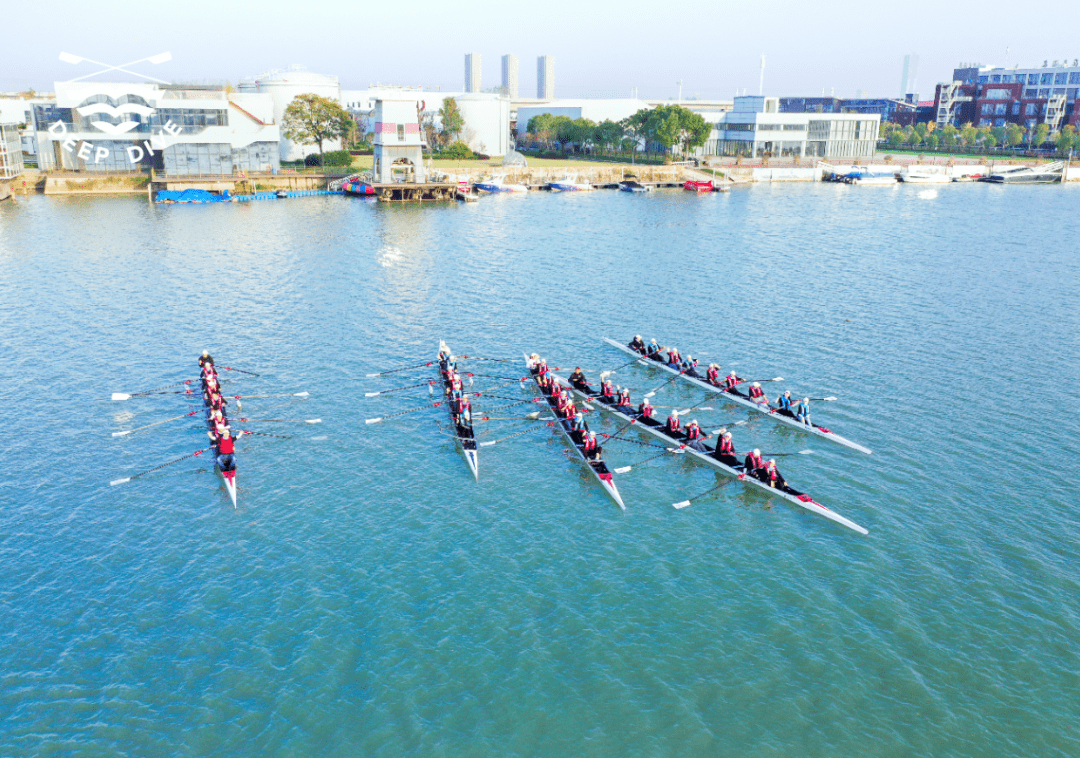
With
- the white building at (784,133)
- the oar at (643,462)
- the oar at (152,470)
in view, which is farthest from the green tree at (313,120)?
the oar at (643,462)

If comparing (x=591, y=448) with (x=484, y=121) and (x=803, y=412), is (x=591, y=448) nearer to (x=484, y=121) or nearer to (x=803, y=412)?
(x=803, y=412)

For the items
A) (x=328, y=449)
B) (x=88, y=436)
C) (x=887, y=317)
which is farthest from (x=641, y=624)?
(x=887, y=317)

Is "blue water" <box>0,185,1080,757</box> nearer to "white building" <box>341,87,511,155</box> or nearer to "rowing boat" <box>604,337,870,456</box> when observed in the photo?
"rowing boat" <box>604,337,870,456</box>

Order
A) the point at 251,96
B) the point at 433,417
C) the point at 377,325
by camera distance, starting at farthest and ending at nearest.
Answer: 1. the point at 251,96
2. the point at 377,325
3. the point at 433,417

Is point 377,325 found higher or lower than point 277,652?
higher

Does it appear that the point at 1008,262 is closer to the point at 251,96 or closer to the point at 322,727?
the point at 322,727

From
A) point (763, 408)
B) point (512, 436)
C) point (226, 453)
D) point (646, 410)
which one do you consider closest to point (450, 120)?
point (512, 436)
